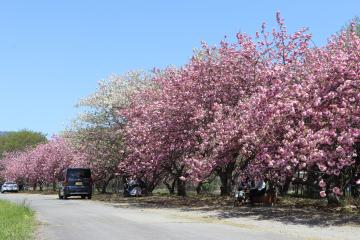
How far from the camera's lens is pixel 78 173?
38781 millimetres

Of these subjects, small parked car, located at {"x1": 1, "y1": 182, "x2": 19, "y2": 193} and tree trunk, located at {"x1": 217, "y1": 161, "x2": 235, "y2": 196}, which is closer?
tree trunk, located at {"x1": 217, "y1": 161, "x2": 235, "y2": 196}

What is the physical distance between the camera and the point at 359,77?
1752 centimetres

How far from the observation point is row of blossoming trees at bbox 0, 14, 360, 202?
17.4 meters

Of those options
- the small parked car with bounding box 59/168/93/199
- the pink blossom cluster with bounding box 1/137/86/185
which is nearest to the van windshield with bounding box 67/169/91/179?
the small parked car with bounding box 59/168/93/199

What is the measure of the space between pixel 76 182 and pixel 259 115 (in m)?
22.6

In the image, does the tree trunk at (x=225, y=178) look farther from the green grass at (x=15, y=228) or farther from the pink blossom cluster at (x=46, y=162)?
the pink blossom cluster at (x=46, y=162)

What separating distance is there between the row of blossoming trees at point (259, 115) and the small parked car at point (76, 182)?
3544 mm

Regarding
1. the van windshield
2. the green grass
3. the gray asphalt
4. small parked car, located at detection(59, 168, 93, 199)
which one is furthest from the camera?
the van windshield

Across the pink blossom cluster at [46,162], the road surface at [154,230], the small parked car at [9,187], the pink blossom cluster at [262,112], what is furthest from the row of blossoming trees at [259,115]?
the small parked car at [9,187]

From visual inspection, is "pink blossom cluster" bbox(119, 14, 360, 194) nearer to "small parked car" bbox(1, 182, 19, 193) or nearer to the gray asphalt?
the gray asphalt

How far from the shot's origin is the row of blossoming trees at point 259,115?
17359mm

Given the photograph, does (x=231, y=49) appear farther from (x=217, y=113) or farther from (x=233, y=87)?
(x=217, y=113)

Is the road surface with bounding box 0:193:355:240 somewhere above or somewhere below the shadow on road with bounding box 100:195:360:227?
below

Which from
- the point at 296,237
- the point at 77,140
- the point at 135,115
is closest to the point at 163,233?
the point at 296,237
